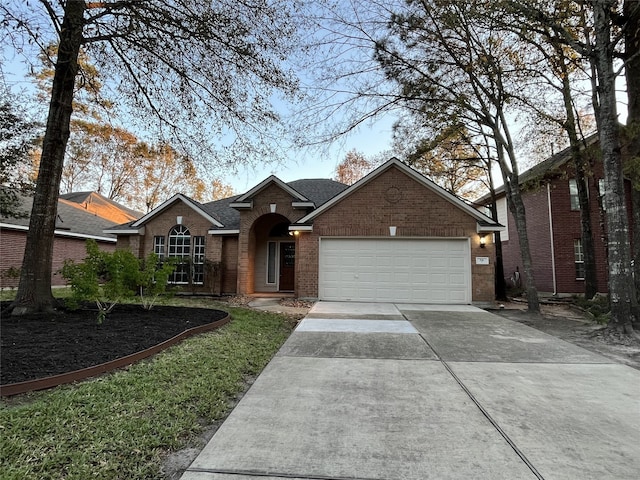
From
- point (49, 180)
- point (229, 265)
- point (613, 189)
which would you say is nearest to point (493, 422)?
point (613, 189)

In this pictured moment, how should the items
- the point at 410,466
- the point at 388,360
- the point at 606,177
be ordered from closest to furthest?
the point at 410,466, the point at 388,360, the point at 606,177

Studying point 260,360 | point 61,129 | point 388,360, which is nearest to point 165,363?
point 260,360

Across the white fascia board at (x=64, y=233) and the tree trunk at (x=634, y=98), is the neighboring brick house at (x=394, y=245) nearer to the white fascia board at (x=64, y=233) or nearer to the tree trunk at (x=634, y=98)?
the tree trunk at (x=634, y=98)

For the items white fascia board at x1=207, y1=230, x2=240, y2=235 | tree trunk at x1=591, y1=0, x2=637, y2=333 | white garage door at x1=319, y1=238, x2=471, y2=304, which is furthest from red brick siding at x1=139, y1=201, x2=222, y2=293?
tree trunk at x1=591, y1=0, x2=637, y2=333

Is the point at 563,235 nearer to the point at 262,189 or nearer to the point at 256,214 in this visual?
the point at 262,189

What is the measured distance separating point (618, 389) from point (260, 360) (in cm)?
434

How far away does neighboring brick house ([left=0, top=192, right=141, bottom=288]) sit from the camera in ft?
43.7

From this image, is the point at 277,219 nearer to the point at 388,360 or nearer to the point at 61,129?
the point at 61,129

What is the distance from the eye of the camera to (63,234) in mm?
15977

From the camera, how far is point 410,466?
90.6 inches

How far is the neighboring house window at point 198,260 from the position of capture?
13.3 meters

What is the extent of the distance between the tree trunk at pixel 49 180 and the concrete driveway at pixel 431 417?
5.63 m

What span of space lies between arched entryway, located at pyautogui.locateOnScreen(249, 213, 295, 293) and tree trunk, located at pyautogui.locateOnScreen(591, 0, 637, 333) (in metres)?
10.4

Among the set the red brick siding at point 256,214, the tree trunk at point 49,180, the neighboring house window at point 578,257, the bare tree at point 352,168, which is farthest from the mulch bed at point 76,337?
the bare tree at point 352,168
